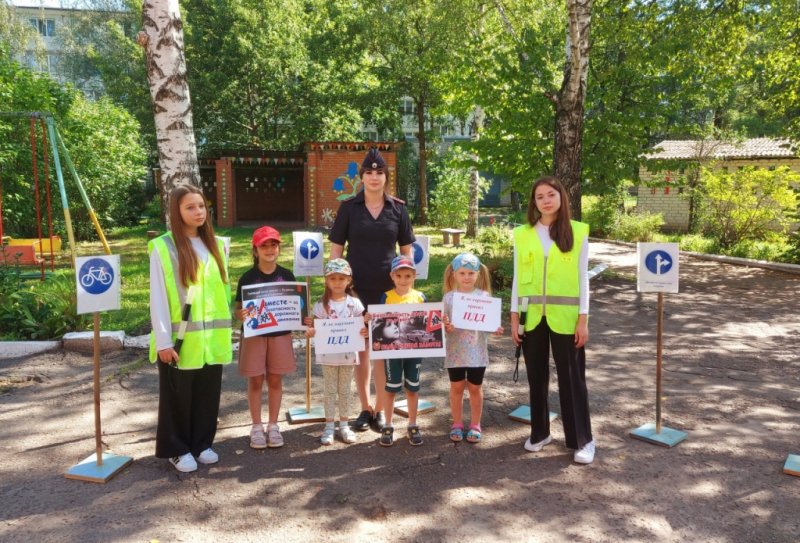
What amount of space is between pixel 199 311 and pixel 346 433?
150 centimetres

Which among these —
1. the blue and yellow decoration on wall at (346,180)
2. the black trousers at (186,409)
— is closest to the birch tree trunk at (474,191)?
the blue and yellow decoration on wall at (346,180)

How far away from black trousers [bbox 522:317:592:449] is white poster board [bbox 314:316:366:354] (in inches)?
49.6

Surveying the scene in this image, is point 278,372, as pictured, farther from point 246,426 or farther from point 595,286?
point 595,286

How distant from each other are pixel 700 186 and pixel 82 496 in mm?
20410

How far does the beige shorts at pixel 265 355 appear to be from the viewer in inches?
173

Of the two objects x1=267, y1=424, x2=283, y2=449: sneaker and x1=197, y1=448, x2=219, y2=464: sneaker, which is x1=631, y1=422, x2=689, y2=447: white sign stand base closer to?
x1=267, y1=424, x2=283, y2=449: sneaker

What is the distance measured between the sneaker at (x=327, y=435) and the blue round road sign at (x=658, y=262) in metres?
2.78

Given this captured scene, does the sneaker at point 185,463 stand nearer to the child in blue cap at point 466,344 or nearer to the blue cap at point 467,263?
the child in blue cap at point 466,344

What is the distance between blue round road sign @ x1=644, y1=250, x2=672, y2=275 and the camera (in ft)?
15.0

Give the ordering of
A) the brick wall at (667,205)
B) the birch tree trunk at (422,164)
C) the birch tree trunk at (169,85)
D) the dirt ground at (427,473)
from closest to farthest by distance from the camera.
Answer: the dirt ground at (427,473) → the birch tree trunk at (169,85) → the birch tree trunk at (422,164) → the brick wall at (667,205)

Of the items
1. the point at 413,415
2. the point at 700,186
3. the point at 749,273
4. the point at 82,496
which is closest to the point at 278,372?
the point at 413,415

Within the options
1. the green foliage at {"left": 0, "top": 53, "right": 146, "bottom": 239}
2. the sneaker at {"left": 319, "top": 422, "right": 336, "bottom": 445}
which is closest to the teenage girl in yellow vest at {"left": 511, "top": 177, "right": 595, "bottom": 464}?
the sneaker at {"left": 319, "top": 422, "right": 336, "bottom": 445}

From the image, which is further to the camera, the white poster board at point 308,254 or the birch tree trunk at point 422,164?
the birch tree trunk at point 422,164

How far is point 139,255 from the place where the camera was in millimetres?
14773
